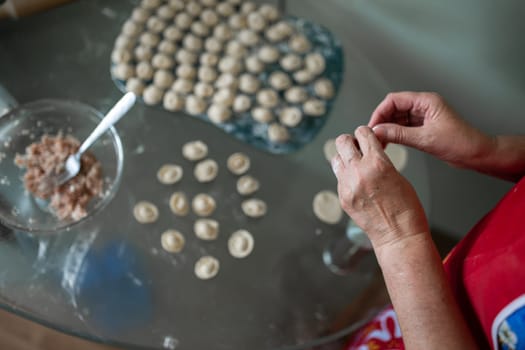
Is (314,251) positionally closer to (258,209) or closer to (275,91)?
(258,209)

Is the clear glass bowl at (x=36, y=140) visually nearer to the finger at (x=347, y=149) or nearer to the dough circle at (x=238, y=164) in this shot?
the dough circle at (x=238, y=164)

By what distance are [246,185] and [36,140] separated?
20.0 inches

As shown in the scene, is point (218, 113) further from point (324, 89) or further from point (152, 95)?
point (324, 89)

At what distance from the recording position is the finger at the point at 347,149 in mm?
693

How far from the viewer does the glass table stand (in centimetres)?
101

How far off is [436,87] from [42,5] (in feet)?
4.38

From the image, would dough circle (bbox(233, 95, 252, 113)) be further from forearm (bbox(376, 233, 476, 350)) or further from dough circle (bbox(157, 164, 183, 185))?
forearm (bbox(376, 233, 476, 350))

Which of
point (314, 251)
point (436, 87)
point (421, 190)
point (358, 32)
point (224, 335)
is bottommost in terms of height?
point (224, 335)

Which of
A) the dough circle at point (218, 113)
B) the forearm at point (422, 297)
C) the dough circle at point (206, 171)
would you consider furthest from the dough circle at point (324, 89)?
the forearm at point (422, 297)

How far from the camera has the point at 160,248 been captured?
3.68ft

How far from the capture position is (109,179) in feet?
3.38

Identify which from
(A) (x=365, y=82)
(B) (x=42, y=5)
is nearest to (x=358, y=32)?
(A) (x=365, y=82)

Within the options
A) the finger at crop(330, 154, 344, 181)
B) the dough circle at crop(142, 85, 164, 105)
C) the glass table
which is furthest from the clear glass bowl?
the finger at crop(330, 154, 344, 181)

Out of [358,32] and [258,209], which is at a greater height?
[358,32]
